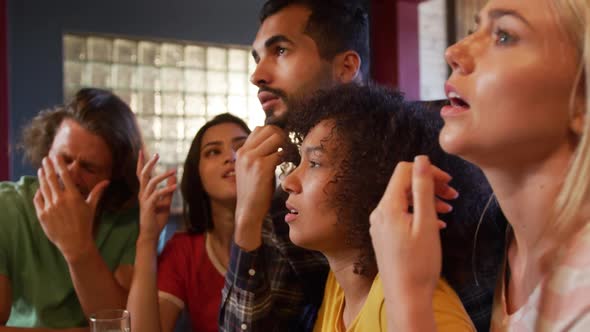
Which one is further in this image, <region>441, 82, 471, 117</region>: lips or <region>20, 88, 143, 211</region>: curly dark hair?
<region>20, 88, 143, 211</region>: curly dark hair

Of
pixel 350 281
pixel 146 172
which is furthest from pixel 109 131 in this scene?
pixel 350 281

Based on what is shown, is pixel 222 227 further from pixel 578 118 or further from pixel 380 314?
pixel 578 118

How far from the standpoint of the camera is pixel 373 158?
91 cm

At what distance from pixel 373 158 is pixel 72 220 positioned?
825mm

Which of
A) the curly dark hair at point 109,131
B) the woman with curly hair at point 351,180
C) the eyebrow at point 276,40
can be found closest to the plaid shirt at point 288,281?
the woman with curly hair at point 351,180

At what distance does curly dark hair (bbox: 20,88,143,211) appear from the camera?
5.18 ft

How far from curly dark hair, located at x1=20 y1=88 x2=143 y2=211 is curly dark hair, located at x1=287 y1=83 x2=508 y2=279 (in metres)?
0.83

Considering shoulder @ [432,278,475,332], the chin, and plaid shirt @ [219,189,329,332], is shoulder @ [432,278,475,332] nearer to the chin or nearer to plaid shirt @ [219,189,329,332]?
plaid shirt @ [219,189,329,332]

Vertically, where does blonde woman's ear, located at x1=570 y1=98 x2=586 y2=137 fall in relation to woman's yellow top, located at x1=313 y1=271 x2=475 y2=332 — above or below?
above

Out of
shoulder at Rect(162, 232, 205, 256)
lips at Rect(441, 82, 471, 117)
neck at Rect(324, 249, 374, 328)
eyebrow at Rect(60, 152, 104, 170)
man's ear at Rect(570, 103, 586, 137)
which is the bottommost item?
shoulder at Rect(162, 232, 205, 256)

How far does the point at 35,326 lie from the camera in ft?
4.85

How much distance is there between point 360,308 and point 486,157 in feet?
1.26

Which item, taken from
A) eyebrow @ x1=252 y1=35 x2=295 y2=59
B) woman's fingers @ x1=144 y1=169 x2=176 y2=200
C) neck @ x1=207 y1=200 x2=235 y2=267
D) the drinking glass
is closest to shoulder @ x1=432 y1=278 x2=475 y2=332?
the drinking glass

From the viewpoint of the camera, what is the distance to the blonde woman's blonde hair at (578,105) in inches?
23.8
